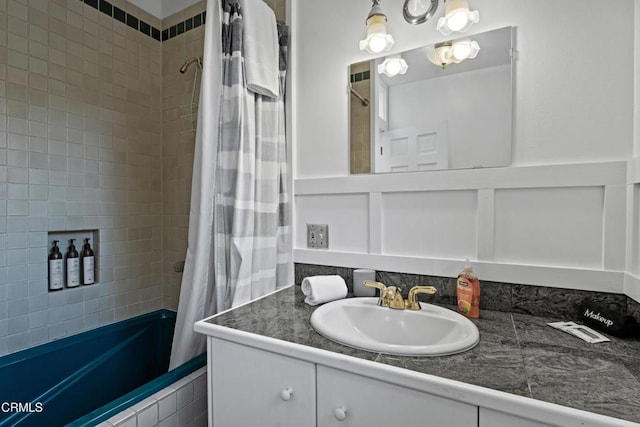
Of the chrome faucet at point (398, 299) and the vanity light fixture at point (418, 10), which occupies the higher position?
the vanity light fixture at point (418, 10)

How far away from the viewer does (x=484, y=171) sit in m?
1.16

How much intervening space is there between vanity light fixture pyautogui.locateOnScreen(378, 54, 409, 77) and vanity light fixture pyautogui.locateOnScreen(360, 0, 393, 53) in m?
0.05

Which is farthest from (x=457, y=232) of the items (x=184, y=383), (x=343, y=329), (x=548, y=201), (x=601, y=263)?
(x=184, y=383)

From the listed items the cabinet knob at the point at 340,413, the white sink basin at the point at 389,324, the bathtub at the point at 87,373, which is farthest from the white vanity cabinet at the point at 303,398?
the bathtub at the point at 87,373

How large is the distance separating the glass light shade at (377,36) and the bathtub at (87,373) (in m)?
1.47

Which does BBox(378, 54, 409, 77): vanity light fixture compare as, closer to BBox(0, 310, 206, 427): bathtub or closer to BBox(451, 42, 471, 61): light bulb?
BBox(451, 42, 471, 61): light bulb

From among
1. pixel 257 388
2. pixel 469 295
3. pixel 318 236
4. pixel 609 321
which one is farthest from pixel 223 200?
pixel 609 321

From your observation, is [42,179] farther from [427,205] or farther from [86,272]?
[427,205]

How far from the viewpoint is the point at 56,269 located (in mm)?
1587

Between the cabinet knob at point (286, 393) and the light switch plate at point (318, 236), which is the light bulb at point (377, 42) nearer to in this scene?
the light switch plate at point (318, 236)

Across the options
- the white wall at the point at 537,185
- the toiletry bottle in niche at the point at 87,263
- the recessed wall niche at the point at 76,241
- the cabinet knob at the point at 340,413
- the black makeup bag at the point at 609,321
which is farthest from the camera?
the toiletry bottle in niche at the point at 87,263

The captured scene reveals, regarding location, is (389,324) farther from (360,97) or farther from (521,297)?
(360,97)

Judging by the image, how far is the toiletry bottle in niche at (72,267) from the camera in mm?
1645

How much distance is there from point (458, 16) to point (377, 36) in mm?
306
